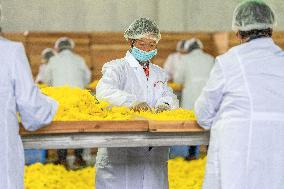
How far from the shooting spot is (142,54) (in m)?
4.69

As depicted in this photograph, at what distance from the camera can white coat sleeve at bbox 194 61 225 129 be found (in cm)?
358

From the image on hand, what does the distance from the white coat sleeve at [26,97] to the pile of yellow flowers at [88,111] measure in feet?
0.76

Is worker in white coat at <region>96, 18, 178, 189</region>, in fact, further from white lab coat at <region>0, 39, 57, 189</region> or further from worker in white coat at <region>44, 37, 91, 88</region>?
worker in white coat at <region>44, 37, 91, 88</region>

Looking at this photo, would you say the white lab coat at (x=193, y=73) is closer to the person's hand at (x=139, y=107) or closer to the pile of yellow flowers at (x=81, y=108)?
the person's hand at (x=139, y=107)

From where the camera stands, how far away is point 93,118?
12.7 ft

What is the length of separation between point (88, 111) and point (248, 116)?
1.09 m

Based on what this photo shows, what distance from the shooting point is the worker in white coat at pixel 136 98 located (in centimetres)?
454

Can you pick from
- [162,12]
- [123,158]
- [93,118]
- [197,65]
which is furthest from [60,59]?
[93,118]

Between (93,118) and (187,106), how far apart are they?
555 cm

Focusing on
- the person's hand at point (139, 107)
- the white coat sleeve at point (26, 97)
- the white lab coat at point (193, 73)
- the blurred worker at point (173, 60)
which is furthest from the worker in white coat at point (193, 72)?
the white coat sleeve at point (26, 97)

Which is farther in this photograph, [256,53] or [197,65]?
[197,65]

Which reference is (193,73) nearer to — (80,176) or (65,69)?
(65,69)

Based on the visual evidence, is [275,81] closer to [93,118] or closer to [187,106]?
[93,118]

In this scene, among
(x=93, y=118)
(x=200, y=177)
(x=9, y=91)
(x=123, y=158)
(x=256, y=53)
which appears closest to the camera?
(x=9, y=91)
